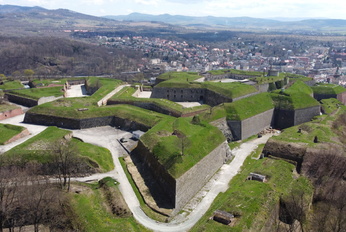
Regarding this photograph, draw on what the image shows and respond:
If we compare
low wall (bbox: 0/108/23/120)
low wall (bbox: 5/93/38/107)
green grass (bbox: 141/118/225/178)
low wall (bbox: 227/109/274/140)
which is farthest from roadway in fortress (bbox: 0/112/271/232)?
low wall (bbox: 5/93/38/107)

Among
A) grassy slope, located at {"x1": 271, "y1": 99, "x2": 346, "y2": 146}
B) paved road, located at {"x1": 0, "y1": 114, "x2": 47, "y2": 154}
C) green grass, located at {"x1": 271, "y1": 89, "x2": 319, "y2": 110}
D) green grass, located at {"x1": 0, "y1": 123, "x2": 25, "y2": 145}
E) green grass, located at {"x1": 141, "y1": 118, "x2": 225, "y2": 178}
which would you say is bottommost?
paved road, located at {"x1": 0, "y1": 114, "x2": 47, "y2": 154}

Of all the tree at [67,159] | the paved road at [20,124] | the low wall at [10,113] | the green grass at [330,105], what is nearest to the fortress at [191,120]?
the paved road at [20,124]

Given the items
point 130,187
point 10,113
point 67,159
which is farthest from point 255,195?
point 10,113

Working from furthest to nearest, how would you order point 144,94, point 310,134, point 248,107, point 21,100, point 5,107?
point 144,94
point 21,100
point 5,107
point 248,107
point 310,134

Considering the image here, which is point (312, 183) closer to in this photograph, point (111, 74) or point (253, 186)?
point (253, 186)

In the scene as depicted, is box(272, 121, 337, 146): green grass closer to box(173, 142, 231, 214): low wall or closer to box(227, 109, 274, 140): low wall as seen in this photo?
box(227, 109, 274, 140): low wall

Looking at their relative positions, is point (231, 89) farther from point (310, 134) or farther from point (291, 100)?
point (310, 134)

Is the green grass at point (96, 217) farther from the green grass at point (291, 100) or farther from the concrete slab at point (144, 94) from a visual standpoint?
→ the concrete slab at point (144, 94)
